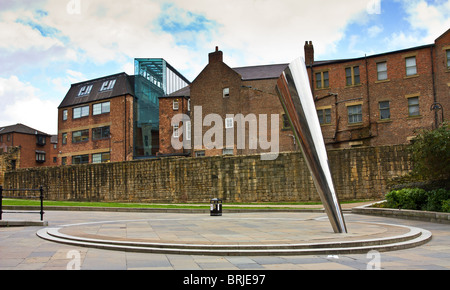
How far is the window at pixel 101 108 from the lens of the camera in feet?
152

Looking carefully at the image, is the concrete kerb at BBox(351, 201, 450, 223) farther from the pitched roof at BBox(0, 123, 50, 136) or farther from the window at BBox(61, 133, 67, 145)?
the pitched roof at BBox(0, 123, 50, 136)

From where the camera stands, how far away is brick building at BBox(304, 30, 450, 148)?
102ft

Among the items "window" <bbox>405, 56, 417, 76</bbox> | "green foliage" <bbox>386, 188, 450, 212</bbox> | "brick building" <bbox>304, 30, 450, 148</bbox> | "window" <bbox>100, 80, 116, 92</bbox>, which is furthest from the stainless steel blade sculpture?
"window" <bbox>100, 80, 116, 92</bbox>

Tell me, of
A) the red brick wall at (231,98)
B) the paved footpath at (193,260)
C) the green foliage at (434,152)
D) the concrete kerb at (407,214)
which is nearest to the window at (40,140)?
the red brick wall at (231,98)

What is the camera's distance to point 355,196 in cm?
2675

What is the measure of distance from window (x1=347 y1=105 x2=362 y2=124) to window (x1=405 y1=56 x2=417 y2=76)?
4.75 metres

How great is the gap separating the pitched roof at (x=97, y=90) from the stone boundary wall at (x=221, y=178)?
12037 mm

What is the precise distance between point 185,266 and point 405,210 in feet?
40.2

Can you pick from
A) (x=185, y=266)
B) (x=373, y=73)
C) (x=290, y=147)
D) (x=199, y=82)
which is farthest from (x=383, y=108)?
(x=185, y=266)

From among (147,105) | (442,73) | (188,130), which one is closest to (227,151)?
(188,130)

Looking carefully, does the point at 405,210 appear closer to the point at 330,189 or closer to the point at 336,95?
the point at 330,189

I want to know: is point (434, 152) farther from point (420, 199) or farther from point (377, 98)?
point (377, 98)

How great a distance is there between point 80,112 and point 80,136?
317cm

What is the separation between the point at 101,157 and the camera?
45.8 meters
